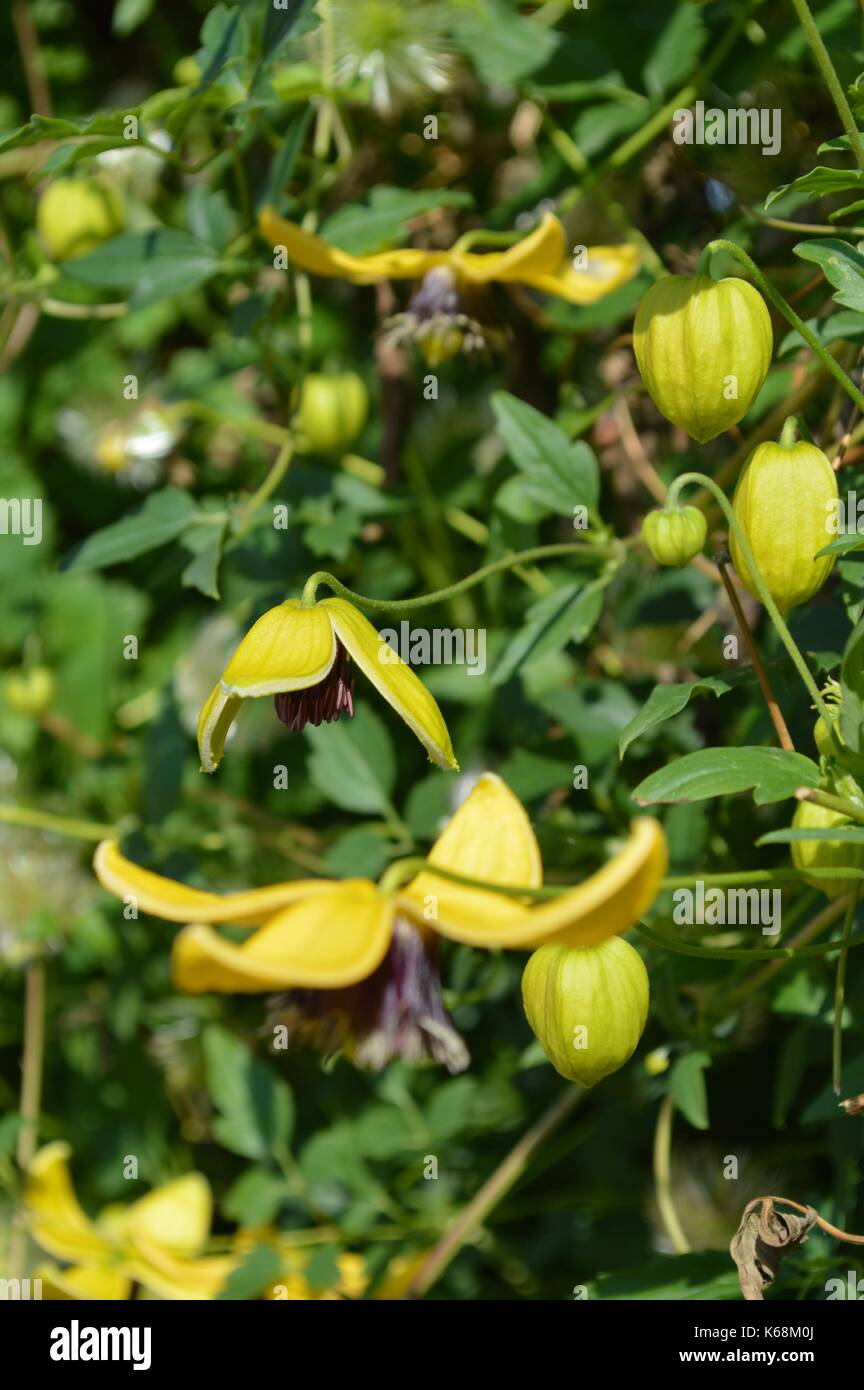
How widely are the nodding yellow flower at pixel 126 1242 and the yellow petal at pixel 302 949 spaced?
0.61 m

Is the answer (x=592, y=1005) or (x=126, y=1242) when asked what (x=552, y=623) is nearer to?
(x=592, y=1005)

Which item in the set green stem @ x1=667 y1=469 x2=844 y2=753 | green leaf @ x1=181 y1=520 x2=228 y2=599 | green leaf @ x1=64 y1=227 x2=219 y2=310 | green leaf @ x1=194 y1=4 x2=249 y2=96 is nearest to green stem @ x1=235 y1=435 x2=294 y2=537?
green leaf @ x1=181 y1=520 x2=228 y2=599

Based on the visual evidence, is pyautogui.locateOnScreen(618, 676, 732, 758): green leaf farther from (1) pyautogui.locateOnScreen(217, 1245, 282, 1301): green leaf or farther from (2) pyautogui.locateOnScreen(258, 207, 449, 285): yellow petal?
(1) pyautogui.locateOnScreen(217, 1245, 282, 1301): green leaf

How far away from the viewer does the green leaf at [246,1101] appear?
3.46 feet

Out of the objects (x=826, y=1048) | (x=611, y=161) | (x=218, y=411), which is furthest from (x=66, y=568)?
(x=826, y=1048)

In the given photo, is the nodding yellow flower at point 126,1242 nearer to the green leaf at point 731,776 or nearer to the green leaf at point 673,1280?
the green leaf at point 673,1280

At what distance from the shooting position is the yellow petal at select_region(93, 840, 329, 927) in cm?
48

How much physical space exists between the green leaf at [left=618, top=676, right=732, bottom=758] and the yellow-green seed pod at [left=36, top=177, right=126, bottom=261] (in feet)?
1.96

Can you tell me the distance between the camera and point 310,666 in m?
0.55

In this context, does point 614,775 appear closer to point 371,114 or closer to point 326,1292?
point 326,1292

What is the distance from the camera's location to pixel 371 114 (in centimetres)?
108

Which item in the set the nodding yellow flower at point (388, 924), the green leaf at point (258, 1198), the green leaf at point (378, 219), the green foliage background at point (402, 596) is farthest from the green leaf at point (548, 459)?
the green leaf at point (258, 1198)

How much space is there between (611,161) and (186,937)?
0.65 meters

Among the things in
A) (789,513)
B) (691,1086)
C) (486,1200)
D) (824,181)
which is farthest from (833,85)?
(486,1200)
